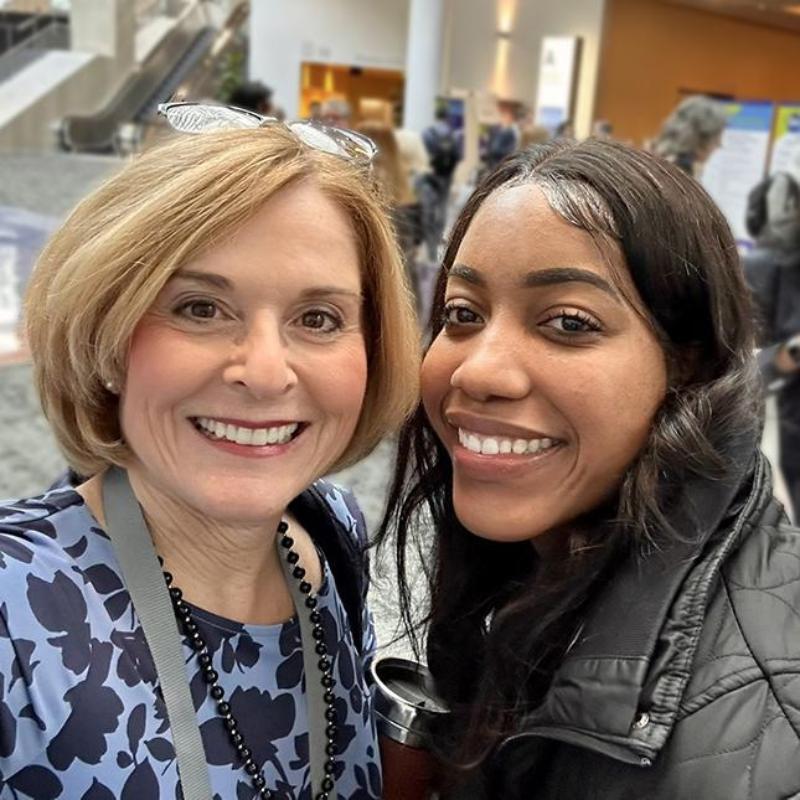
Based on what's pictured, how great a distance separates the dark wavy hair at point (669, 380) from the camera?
1.25m

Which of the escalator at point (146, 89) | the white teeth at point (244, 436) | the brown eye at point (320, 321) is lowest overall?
the escalator at point (146, 89)

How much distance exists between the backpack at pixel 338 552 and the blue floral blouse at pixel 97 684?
236 mm

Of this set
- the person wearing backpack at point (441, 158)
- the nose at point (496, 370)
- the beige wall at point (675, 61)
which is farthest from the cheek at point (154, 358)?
the beige wall at point (675, 61)

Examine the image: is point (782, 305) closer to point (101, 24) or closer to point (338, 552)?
point (338, 552)

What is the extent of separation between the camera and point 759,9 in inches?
696

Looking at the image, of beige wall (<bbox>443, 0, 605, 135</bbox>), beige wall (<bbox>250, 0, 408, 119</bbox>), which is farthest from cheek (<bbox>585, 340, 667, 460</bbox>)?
beige wall (<bbox>250, 0, 408, 119</bbox>)

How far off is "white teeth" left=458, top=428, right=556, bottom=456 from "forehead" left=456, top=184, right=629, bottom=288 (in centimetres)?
23

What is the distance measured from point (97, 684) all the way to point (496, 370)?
0.65 metres

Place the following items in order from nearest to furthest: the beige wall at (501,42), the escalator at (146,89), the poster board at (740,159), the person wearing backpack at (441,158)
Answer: the poster board at (740,159)
the person wearing backpack at (441,158)
the escalator at (146,89)
the beige wall at (501,42)

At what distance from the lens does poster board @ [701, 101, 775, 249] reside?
708 centimetres

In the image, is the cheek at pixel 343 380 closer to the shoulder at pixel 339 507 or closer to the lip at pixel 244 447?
the lip at pixel 244 447

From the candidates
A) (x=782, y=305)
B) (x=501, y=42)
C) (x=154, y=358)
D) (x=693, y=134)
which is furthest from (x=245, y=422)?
(x=501, y=42)

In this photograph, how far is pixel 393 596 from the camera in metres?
1.97

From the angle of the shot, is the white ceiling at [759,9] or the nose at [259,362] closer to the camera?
the nose at [259,362]
